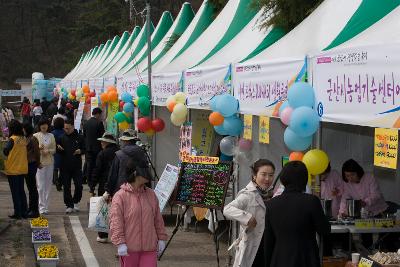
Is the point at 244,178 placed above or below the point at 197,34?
below

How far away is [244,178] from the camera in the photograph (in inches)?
352

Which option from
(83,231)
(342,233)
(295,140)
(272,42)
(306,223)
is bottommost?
(83,231)

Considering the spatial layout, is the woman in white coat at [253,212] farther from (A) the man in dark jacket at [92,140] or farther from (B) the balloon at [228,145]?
(A) the man in dark jacket at [92,140]

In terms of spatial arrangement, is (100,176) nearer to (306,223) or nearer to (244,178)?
(244,178)

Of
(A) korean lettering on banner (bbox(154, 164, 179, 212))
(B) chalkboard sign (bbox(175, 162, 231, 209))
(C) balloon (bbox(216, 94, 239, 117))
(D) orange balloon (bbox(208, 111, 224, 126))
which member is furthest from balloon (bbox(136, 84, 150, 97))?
(C) balloon (bbox(216, 94, 239, 117))

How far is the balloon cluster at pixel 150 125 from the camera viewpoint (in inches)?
502

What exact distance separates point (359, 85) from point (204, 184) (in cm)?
368

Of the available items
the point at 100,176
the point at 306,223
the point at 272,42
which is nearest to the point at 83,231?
the point at 100,176

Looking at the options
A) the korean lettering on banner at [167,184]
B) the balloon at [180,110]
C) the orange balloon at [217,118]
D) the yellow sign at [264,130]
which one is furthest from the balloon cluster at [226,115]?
the balloon at [180,110]

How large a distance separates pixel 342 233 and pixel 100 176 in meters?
4.82

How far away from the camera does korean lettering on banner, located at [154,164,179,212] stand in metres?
10.1

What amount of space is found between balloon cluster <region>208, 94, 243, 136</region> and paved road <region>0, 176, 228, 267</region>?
1.73 m

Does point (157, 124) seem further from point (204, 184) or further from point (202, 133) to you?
point (204, 184)

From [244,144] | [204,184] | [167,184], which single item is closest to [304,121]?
[244,144]
